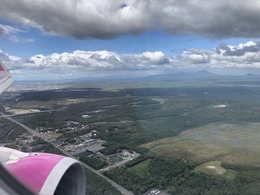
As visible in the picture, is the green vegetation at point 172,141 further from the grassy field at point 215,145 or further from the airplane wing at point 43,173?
the airplane wing at point 43,173

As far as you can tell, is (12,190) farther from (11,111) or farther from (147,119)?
(147,119)

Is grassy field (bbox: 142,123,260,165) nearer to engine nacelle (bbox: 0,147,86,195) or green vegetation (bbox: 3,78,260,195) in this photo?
green vegetation (bbox: 3,78,260,195)

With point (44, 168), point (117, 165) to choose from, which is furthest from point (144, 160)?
point (44, 168)

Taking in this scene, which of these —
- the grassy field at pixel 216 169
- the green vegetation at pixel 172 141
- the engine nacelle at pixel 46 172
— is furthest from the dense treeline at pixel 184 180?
the engine nacelle at pixel 46 172

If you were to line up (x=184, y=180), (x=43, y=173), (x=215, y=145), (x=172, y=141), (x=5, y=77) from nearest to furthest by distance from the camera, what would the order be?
(x=43, y=173) → (x=5, y=77) → (x=184, y=180) → (x=215, y=145) → (x=172, y=141)

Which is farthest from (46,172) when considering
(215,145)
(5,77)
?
(215,145)

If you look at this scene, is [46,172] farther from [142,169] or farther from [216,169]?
[216,169]
